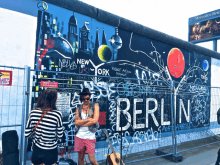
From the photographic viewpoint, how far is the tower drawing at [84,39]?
487cm

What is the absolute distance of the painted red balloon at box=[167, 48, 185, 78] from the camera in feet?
24.8

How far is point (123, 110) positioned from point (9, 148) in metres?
2.97

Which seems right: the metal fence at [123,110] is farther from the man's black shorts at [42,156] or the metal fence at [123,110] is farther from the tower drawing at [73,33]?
the tower drawing at [73,33]

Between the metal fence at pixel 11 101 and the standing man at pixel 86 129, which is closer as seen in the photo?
the standing man at pixel 86 129

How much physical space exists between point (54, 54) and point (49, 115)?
1.99 meters

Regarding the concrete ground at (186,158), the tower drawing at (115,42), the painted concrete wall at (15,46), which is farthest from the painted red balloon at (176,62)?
the painted concrete wall at (15,46)

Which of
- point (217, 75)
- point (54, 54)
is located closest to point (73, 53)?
point (54, 54)

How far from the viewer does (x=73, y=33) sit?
4.72 meters

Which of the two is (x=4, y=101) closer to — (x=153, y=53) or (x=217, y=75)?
(x=153, y=53)

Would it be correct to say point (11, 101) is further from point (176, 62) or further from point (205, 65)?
point (205, 65)

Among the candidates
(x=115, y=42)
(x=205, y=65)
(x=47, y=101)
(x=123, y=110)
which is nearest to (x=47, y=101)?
(x=47, y=101)

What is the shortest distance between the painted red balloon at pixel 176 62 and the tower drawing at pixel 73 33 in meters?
4.26

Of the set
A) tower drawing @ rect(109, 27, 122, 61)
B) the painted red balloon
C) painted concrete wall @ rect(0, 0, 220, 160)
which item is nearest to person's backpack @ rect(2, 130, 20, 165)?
painted concrete wall @ rect(0, 0, 220, 160)

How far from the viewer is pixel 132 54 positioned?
20.3 ft
